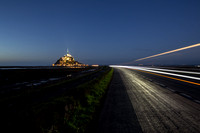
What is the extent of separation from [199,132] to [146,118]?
1.40 meters

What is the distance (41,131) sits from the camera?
2.36 meters

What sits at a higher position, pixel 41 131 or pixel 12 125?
pixel 12 125

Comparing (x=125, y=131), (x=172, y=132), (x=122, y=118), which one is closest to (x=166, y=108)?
(x=172, y=132)

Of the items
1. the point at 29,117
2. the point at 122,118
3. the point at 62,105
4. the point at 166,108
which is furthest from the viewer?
the point at 166,108

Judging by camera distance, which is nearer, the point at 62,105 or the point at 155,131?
the point at 155,131

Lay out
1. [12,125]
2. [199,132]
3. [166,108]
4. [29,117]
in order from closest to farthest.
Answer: [12,125], [29,117], [199,132], [166,108]

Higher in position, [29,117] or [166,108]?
[29,117]

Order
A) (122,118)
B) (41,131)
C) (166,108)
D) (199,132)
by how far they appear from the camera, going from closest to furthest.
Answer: (41,131), (199,132), (122,118), (166,108)

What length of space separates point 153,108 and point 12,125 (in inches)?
196

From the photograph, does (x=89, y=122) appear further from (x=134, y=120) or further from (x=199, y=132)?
(x=199, y=132)

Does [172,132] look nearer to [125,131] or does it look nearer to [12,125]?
[125,131]

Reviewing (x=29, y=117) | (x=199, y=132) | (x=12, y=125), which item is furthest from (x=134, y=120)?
(x=12, y=125)

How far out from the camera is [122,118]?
12.3 feet

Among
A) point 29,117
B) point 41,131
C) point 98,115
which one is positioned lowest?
point 98,115
